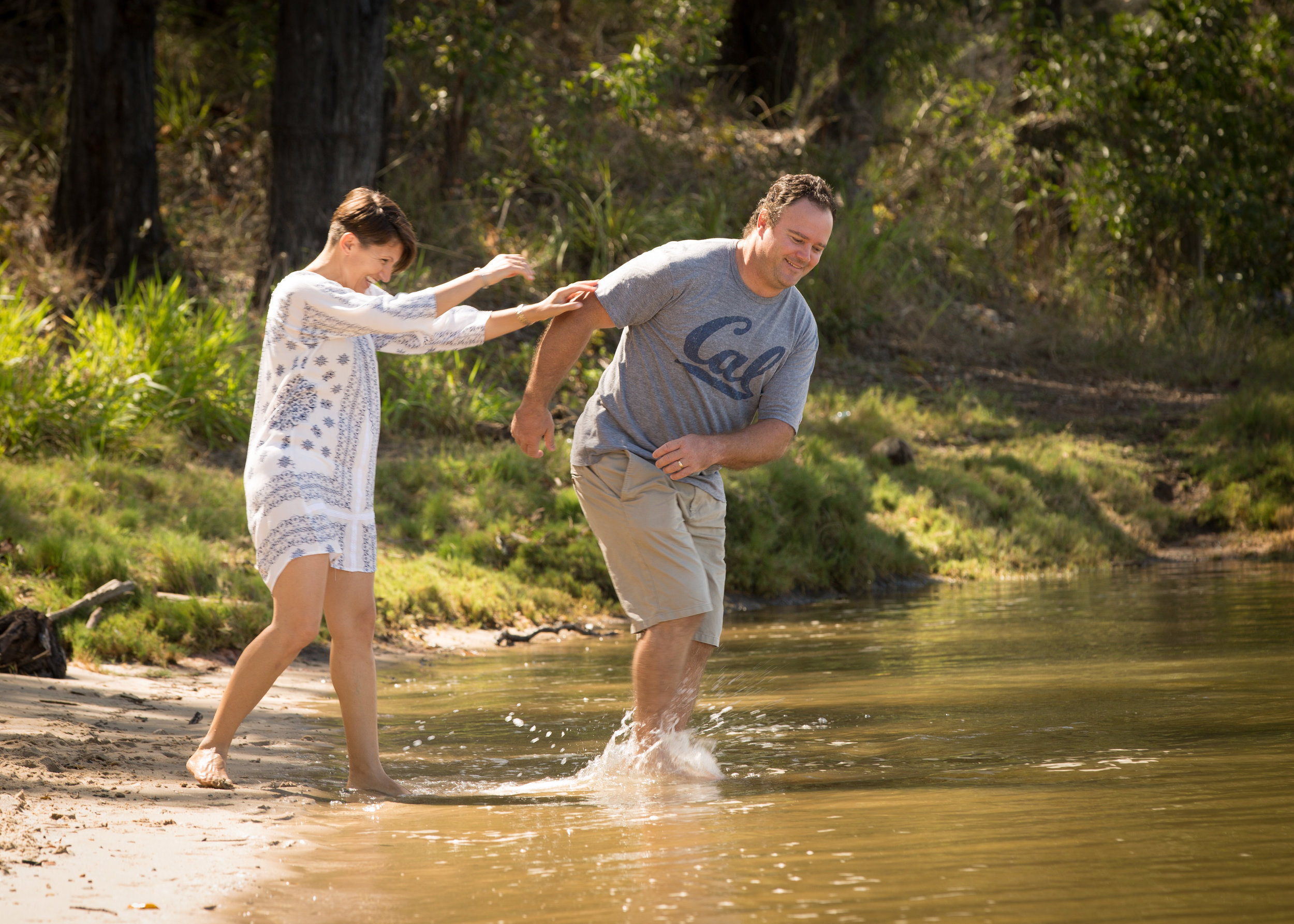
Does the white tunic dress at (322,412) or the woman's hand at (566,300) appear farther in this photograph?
the woman's hand at (566,300)

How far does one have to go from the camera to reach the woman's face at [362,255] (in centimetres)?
442

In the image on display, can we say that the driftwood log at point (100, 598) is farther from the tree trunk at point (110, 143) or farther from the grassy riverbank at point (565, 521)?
the tree trunk at point (110, 143)

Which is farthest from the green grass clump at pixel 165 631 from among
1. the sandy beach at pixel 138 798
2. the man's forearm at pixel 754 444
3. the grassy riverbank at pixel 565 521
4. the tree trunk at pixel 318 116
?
the tree trunk at pixel 318 116

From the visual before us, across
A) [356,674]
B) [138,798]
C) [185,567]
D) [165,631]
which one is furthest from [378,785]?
[185,567]

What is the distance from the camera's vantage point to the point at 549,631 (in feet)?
28.3

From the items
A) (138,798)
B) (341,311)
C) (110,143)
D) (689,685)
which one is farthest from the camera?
(110,143)

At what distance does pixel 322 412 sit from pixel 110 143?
886 centimetres

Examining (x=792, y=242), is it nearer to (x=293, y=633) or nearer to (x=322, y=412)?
(x=322, y=412)

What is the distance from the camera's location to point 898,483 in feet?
38.1

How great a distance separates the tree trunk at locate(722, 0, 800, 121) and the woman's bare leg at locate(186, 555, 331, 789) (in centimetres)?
1478

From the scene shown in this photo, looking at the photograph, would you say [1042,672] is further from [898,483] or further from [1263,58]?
[1263,58]

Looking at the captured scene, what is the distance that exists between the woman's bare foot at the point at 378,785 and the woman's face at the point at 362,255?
1556mm

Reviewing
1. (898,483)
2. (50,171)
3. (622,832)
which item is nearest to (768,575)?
(898,483)

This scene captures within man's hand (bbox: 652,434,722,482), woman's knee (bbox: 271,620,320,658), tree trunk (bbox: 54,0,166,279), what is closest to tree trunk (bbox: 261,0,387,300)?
tree trunk (bbox: 54,0,166,279)
